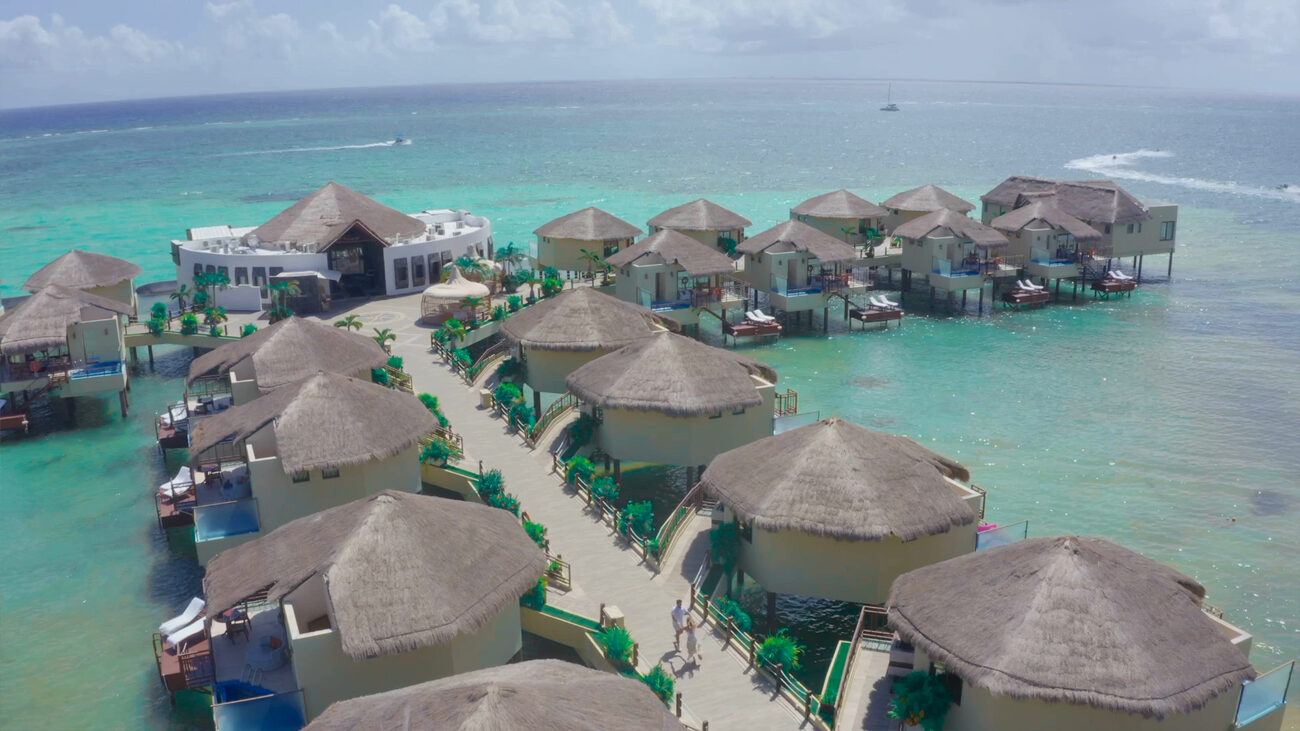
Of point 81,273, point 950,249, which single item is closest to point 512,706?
point 81,273

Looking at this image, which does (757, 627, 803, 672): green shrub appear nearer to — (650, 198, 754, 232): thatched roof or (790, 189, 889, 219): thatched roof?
(650, 198, 754, 232): thatched roof

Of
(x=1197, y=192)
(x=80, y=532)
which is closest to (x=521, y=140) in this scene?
(x=1197, y=192)

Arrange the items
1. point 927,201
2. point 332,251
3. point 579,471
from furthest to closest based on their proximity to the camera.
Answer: point 927,201 < point 332,251 < point 579,471

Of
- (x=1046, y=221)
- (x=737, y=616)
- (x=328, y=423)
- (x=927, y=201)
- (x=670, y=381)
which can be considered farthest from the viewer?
(x=927, y=201)

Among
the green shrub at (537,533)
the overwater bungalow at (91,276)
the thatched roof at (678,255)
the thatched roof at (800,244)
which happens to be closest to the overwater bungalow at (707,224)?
the thatched roof at (800,244)

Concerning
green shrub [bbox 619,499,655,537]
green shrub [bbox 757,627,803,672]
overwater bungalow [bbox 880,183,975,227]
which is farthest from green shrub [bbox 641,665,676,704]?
overwater bungalow [bbox 880,183,975,227]

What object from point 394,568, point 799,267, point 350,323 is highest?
point 799,267

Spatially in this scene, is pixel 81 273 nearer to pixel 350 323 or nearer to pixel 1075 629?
pixel 350 323
